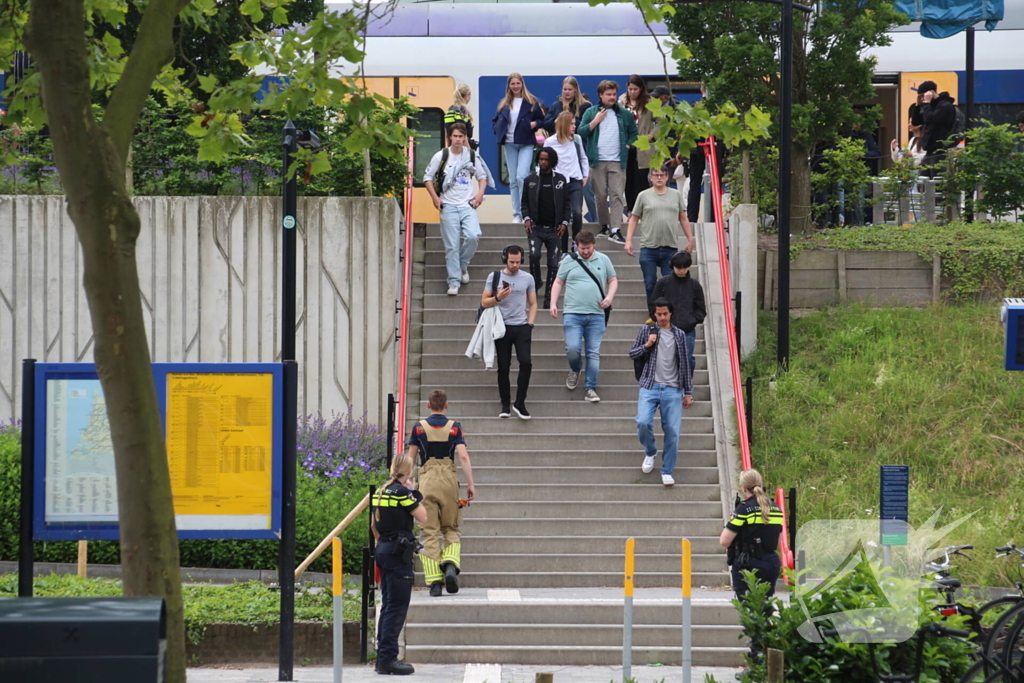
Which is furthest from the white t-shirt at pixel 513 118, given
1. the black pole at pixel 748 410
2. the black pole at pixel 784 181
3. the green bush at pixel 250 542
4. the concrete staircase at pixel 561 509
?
the green bush at pixel 250 542

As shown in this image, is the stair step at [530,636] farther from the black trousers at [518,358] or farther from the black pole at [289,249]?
the black trousers at [518,358]

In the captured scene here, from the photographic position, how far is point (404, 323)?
46.8ft

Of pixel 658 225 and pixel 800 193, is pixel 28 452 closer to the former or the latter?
pixel 658 225

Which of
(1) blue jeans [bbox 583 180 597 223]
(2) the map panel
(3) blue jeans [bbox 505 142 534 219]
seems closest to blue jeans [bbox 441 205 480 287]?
(3) blue jeans [bbox 505 142 534 219]

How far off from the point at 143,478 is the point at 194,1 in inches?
178

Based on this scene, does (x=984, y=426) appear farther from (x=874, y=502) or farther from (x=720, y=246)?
(x=720, y=246)

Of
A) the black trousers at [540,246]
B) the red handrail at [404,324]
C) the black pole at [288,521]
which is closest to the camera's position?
the black pole at [288,521]

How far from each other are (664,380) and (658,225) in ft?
8.10

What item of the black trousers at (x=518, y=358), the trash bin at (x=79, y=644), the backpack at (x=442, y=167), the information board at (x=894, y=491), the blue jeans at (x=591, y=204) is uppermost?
the backpack at (x=442, y=167)

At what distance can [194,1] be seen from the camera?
9531mm

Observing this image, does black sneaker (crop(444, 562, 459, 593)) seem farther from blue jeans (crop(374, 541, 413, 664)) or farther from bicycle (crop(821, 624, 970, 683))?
bicycle (crop(821, 624, 970, 683))

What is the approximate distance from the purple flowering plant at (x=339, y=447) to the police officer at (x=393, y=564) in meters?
3.71

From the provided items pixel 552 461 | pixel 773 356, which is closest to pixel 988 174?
pixel 773 356

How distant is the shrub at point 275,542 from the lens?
12367 millimetres
